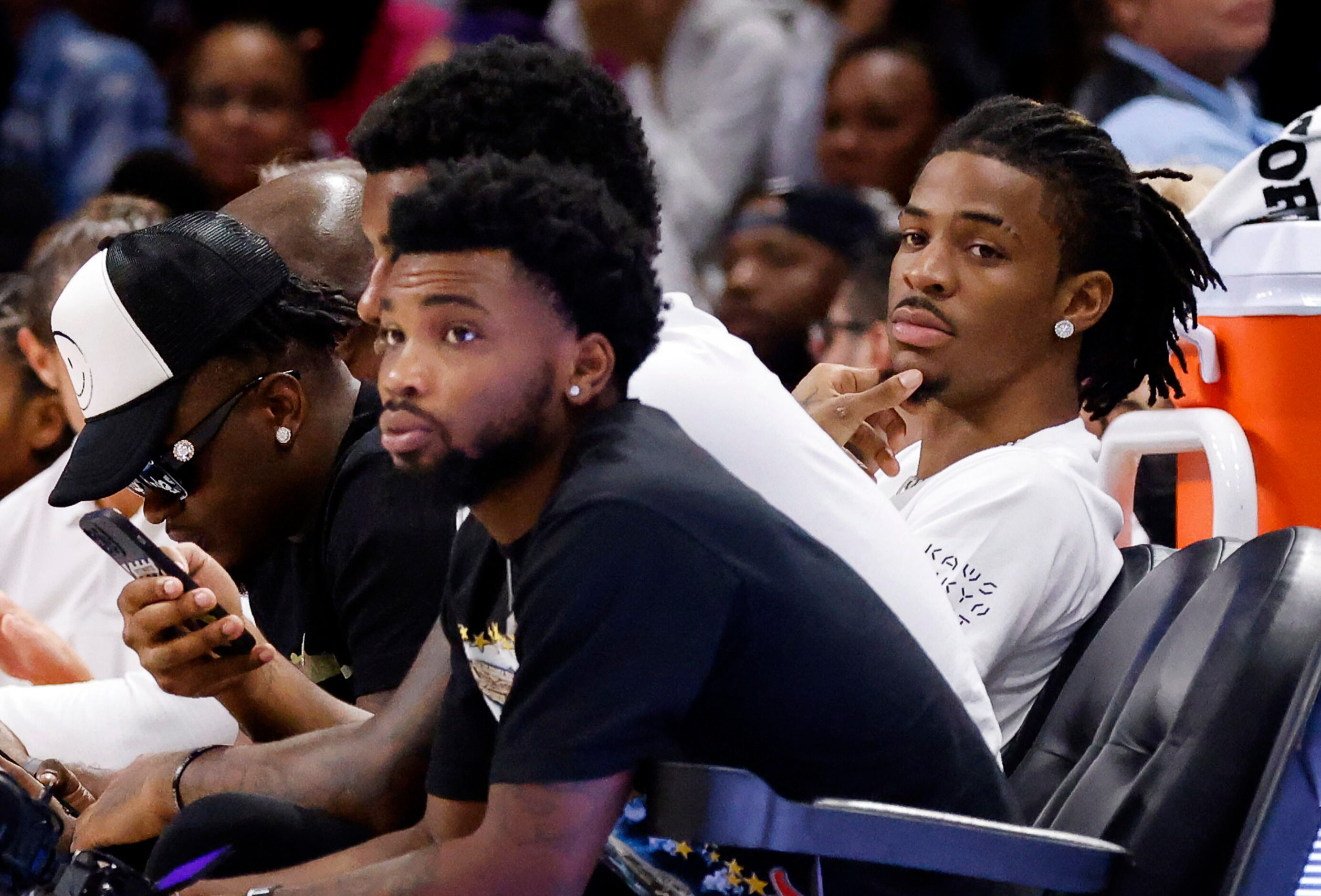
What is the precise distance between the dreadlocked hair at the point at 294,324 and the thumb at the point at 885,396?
63 centimetres

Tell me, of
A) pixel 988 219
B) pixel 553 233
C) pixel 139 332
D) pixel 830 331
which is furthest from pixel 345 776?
pixel 830 331

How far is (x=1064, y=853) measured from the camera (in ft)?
4.70

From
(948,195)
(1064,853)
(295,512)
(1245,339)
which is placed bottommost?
(1064,853)

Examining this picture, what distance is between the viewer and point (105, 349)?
1987mm

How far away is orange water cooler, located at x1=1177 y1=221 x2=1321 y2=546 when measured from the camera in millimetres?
2092

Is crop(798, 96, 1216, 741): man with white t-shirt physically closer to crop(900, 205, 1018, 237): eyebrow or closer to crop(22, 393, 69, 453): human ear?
crop(900, 205, 1018, 237): eyebrow

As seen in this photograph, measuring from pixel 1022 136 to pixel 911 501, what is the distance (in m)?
0.48

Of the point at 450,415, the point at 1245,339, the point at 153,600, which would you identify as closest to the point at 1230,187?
the point at 1245,339

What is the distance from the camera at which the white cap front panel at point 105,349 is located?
1982mm

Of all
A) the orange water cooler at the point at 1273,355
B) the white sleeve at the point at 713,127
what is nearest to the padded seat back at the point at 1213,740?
the orange water cooler at the point at 1273,355

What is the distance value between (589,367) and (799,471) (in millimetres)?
221

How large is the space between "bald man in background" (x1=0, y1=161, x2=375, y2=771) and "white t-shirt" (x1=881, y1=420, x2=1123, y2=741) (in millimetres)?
779

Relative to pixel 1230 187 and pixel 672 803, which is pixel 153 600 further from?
pixel 1230 187

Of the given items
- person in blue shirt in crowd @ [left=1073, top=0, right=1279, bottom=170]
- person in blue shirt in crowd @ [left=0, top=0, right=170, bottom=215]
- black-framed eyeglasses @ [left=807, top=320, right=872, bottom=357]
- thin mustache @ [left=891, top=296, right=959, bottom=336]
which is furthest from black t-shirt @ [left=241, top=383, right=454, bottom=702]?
person in blue shirt in crowd @ [left=0, top=0, right=170, bottom=215]
